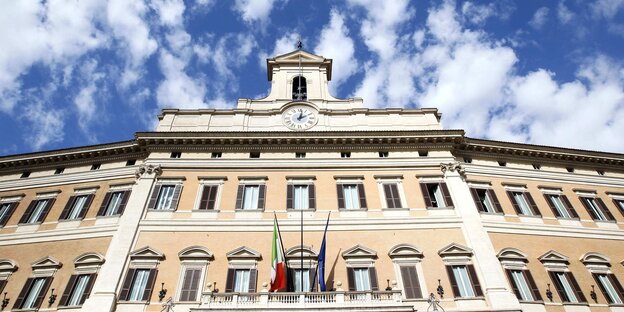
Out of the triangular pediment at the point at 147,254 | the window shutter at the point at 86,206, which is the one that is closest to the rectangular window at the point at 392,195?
the triangular pediment at the point at 147,254

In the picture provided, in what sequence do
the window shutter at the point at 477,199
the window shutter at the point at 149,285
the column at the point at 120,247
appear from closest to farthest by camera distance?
the column at the point at 120,247 < the window shutter at the point at 149,285 < the window shutter at the point at 477,199

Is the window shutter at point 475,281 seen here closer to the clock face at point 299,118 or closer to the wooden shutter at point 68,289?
the clock face at point 299,118

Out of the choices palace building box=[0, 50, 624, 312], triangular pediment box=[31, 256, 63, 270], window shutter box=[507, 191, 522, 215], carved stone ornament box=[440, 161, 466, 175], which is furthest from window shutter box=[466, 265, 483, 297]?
triangular pediment box=[31, 256, 63, 270]

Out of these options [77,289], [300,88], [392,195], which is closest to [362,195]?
[392,195]

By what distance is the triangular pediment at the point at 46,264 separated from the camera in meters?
19.4

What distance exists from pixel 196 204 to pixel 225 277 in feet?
14.9

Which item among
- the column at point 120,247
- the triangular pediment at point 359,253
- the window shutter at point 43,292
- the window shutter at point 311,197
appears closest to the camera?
the column at point 120,247

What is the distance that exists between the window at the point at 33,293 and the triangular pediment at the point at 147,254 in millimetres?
3891

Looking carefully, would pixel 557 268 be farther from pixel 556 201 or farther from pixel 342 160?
pixel 342 160

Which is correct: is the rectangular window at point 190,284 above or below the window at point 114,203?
below

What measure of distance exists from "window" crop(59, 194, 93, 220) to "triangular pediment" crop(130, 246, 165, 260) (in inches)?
177

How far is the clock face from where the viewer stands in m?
24.9

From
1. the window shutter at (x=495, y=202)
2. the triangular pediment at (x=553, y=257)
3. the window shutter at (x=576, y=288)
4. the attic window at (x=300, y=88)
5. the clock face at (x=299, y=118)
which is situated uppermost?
the attic window at (x=300, y=88)

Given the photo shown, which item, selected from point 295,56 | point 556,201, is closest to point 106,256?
point 295,56
